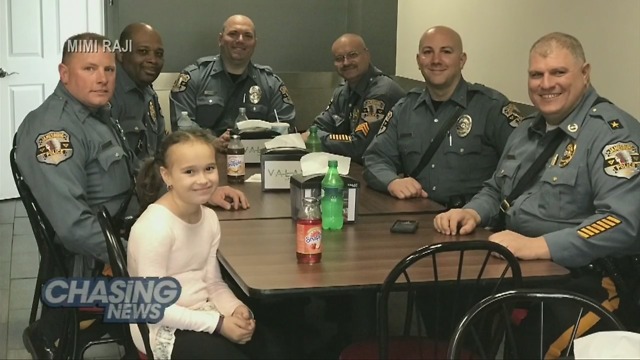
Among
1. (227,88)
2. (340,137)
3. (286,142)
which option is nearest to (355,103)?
(340,137)

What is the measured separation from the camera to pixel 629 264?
2.88 m

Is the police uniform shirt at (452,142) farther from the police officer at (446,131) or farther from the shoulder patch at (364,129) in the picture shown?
the shoulder patch at (364,129)

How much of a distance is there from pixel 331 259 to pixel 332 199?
1.30ft

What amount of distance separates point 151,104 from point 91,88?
1.30 metres

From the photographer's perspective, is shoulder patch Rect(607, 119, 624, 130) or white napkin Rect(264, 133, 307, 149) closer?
shoulder patch Rect(607, 119, 624, 130)

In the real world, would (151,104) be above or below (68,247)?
above

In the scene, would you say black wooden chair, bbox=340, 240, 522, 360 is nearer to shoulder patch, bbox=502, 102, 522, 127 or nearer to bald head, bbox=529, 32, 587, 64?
bald head, bbox=529, 32, 587, 64

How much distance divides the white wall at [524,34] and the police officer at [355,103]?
0.53 meters

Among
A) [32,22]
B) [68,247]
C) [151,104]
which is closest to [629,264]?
[68,247]

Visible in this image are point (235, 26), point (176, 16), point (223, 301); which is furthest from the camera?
point (176, 16)

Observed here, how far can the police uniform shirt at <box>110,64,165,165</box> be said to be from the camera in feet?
14.0

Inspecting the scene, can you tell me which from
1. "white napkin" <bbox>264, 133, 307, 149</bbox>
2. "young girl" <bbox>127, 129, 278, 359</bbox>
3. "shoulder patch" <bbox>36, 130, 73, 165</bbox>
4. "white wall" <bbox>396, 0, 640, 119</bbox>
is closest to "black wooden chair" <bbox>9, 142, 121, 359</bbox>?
"shoulder patch" <bbox>36, 130, 73, 165</bbox>

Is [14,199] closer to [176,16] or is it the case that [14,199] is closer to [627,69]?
[176,16]

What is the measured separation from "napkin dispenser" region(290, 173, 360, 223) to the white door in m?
4.22
